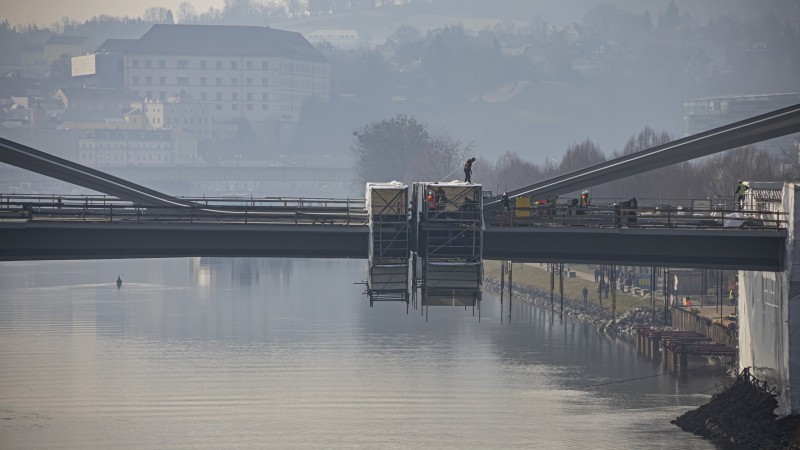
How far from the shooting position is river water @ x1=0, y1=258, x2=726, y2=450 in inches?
2955

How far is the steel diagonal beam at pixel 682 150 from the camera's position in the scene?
69000 millimetres

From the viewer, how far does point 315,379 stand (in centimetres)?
9225

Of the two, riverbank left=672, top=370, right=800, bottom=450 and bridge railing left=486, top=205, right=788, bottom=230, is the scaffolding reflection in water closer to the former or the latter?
bridge railing left=486, top=205, right=788, bottom=230

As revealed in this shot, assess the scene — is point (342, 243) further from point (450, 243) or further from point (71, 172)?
point (71, 172)

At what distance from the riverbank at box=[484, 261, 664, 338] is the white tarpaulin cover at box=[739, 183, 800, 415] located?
25.2 metres

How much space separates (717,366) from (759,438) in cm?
2813

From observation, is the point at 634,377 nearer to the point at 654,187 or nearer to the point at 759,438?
the point at 759,438

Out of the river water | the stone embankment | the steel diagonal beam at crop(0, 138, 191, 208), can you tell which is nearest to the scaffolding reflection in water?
the steel diagonal beam at crop(0, 138, 191, 208)

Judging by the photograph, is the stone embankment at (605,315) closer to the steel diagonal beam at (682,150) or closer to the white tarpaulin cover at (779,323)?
the white tarpaulin cover at (779,323)

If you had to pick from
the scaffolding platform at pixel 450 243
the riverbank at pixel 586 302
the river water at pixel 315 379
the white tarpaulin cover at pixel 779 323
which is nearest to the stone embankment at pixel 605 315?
the riverbank at pixel 586 302

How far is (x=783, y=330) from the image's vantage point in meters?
65.9

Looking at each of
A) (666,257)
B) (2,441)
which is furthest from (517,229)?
(2,441)

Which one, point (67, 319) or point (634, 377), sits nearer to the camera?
point (634, 377)

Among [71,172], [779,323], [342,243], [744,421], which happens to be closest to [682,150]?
[779,323]
